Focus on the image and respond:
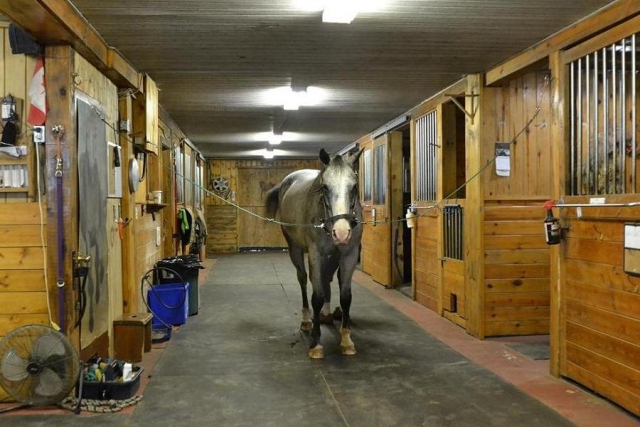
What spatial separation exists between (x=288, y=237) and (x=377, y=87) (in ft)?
5.98

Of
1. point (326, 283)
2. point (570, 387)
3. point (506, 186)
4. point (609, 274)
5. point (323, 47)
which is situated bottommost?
point (570, 387)

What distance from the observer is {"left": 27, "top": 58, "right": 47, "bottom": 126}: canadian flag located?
321cm

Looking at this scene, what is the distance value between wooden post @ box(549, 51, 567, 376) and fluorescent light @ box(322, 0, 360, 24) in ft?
5.01

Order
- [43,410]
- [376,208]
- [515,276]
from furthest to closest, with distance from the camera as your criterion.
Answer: [376,208], [515,276], [43,410]

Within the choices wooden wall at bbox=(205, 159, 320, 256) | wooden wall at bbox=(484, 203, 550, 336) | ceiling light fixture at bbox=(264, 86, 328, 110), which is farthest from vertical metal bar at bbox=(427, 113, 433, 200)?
wooden wall at bbox=(205, 159, 320, 256)

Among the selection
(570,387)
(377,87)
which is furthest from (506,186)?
(570,387)

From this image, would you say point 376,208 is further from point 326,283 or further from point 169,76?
point 169,76

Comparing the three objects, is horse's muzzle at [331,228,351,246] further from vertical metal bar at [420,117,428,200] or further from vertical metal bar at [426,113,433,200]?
vertical metal bar at [420,117,428,200]

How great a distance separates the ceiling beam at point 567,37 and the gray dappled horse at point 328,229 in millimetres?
1491

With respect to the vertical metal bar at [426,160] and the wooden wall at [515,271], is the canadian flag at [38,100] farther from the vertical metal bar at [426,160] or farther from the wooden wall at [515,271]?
the vertical metal bar at [426,160]

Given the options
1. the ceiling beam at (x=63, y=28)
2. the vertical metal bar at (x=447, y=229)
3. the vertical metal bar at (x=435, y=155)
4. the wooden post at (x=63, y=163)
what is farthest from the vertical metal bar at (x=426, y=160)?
the wooden post at (x=63, y=163)

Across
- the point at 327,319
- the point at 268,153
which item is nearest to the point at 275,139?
the point at 268,153

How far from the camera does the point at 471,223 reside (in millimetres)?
4961

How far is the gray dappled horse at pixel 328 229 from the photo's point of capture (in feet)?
13.0
